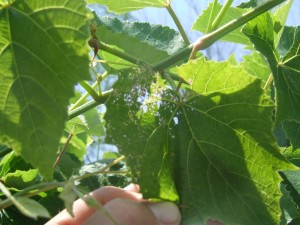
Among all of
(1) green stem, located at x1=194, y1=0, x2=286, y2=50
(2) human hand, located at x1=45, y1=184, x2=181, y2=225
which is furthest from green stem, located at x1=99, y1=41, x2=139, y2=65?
(2) human hand, located at x1=45, y1=184, x2=181, y2=225

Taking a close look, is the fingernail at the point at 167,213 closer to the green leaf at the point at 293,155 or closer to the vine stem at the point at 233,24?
the vine stem at the point at 233,24

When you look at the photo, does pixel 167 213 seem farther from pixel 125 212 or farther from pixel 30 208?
pixel 30 208

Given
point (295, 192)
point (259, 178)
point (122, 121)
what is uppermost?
point (122, 121)

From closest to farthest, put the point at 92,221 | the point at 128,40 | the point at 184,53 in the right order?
the point at 92,221
the point at 184,53
the point at 128,40

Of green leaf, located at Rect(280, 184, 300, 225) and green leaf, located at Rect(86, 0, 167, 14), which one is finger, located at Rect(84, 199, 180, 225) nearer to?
green leaf, located at Rect(280, 184, 300, 225)

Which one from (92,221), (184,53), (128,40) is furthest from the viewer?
(128,40)

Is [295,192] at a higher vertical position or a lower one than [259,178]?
lower

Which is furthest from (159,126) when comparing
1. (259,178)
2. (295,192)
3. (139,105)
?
(295,192)

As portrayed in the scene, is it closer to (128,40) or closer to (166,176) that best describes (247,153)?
(166,176)
